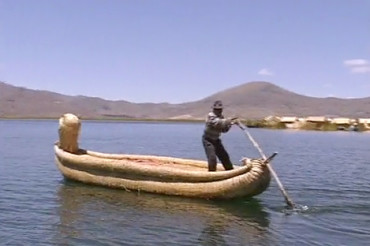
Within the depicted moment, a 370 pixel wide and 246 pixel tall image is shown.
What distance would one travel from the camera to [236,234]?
1098cm

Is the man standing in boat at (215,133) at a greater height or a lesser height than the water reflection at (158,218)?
greater

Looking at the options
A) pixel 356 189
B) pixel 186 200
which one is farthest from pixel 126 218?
pixel 356 189

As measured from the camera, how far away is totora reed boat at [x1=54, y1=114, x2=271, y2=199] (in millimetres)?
13148

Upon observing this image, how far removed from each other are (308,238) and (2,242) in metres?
5.84

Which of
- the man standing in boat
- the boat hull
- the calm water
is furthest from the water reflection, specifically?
the man standing in boat

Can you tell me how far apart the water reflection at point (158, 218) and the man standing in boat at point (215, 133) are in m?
1.21

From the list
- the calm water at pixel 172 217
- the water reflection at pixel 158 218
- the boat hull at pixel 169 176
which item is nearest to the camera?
the calm water at pixel 172 217

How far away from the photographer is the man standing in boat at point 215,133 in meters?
13.6

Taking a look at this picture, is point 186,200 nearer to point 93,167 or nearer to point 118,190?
point 118,190

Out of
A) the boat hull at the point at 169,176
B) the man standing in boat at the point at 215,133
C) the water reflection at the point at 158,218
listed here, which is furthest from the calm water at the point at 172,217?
the man standing in boat at the point at 215,133

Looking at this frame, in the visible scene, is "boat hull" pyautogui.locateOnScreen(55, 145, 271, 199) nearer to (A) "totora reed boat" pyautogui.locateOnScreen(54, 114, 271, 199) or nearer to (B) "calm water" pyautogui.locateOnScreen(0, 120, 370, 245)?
(A) "totora reed boat" pyautogui.locateOnScreen(54, 114, 271, 199)

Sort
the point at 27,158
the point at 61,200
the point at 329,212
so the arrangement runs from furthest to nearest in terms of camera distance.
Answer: the point at 27,158
the point at 61,200
the point at 329,212

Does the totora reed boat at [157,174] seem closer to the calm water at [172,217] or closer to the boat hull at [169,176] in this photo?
the boat hull at [169,176]

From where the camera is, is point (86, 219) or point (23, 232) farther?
point (86, 219)
